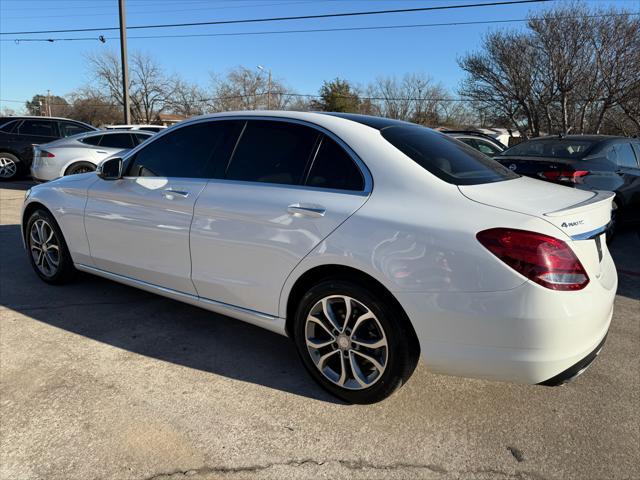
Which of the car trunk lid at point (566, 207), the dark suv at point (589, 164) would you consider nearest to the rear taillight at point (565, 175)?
the dark suv at point (589, 164)

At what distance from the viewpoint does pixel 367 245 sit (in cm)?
250

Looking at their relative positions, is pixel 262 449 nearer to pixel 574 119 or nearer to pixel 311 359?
pixel 311 359

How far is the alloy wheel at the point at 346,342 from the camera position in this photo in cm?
262

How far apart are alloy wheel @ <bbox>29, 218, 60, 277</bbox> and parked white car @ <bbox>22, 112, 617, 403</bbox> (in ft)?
3.24

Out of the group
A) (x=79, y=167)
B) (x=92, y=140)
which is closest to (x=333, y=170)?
(x=79, y=167)

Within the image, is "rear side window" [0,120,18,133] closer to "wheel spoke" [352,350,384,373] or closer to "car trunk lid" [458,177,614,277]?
"wheel spoke" [352,350,384,373]

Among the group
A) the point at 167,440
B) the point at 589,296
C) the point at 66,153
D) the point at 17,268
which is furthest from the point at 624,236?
the point at 66,153

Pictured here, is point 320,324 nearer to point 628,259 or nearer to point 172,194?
point 172,194

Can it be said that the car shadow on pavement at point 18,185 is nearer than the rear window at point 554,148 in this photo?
No

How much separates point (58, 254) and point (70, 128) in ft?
32.9

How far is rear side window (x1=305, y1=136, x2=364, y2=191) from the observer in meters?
2.73

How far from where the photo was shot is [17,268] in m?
5.22

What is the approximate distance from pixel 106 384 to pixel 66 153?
8331mm

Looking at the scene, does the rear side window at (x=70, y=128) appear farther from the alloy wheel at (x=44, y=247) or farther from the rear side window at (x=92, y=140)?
the alloy wheel at (x=44, y=247)
